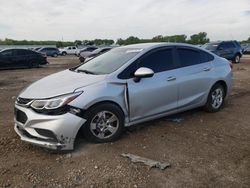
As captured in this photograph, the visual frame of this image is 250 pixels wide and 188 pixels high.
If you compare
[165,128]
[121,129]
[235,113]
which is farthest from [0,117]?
[235,113]

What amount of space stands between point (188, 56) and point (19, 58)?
1597cm

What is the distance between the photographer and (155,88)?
16.8ft

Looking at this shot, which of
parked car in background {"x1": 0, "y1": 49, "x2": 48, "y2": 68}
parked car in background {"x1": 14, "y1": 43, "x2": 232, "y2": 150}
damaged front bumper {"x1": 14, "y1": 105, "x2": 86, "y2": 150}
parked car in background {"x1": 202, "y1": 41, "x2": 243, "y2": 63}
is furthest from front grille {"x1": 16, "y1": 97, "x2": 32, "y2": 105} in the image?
parked car in background {"x1": 202, "y1": 41, "x2": 243, "y2": 63}

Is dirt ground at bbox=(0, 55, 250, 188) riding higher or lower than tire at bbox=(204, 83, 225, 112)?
lower

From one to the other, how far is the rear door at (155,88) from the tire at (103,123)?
0.96 ft

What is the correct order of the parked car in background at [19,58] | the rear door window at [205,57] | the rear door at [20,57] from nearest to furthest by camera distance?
the rear door window at [205,57] < the parked car in background at [19,58] < the rear door at [20,57]

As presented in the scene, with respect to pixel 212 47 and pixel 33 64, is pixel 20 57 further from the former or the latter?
pixel 212 47

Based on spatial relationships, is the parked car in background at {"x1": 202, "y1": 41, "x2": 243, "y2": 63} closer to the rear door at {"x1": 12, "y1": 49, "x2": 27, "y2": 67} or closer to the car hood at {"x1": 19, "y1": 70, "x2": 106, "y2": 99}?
the rear door at {"x1": 12, "y1": 49, "x2": 27, "y2": 67}

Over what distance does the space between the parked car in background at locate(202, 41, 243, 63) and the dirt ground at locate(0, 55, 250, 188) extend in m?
15.1

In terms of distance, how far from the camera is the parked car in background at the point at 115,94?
4234 mm

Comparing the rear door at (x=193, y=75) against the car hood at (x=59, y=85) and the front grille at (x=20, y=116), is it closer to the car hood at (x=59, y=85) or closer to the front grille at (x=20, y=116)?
the car hood at (x=59, y=85)

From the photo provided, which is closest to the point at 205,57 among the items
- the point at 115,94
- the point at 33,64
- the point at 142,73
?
the point at 142,73

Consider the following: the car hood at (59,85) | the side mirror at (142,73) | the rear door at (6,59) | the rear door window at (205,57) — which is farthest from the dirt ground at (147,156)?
the rear door at (6,59)

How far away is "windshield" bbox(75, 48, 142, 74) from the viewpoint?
16.9ft
